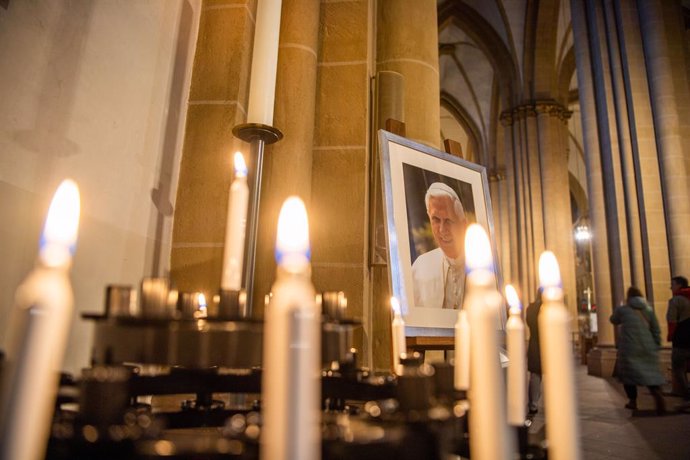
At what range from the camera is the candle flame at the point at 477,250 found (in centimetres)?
55

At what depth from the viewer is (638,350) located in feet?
16.2

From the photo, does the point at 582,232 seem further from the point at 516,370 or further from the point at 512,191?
the point at 516,370

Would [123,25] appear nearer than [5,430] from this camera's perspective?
No

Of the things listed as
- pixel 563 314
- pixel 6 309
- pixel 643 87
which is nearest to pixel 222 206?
pixel 6 309

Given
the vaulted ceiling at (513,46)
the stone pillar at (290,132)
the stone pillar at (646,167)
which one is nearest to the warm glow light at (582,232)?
the vaulted ceiling at (513,46)

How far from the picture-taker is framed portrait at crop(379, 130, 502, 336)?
220cm

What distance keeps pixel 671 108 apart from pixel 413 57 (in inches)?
254

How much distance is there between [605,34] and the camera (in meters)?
8.53

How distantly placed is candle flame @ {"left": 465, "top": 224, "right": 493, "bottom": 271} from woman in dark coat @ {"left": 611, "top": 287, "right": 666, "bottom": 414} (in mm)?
5258

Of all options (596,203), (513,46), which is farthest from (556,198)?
(513,46)

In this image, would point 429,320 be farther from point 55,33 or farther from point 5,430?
point 5,430

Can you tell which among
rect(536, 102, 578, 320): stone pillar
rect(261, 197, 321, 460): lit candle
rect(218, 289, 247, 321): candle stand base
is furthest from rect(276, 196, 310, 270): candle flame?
rect(536, 102, 578, 320): stone pillar

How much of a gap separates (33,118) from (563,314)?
52.4 inches

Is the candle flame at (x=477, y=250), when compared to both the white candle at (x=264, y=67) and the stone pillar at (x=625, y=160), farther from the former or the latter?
the stone pillar at (x=625, y=160)
